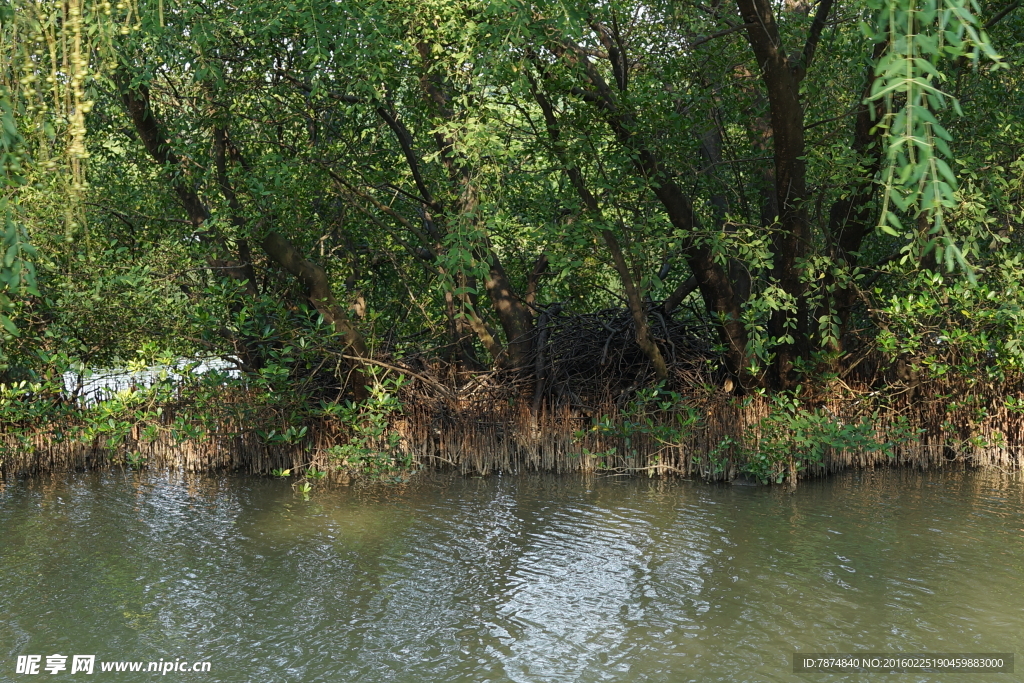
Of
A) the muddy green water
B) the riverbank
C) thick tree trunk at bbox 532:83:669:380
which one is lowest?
the muddy green water

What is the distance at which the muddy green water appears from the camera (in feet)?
17.5

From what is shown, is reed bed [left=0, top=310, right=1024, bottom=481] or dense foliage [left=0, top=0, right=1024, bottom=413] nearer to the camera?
dense foliage [left=0, top=0, right=1024, bottom=413]

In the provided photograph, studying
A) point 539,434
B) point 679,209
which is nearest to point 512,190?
point 679,209

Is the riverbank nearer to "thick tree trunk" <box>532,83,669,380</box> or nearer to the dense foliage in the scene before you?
the dense foliage

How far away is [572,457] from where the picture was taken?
999cm

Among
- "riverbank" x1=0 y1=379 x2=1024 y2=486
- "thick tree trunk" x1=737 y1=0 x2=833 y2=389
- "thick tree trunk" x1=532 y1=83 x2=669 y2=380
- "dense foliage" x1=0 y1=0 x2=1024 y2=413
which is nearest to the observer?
"dense foliage" x1=0 y1=0 x2=1024 y2=413

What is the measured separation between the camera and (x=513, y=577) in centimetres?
666

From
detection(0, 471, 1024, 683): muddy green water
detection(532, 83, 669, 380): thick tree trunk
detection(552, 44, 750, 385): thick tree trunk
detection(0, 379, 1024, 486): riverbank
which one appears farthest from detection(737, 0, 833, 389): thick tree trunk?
detection(0, 471, 1024, 683): muddy green water

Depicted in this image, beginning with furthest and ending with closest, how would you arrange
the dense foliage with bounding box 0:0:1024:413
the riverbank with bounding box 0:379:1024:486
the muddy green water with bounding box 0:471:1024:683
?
the riverbank with bounding box 0:379:1024:486, the dense foliage with bounding box 0:0:1024:413, the muddy green water with bounding box 0:471:1024:683

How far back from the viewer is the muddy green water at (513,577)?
17.5 ft

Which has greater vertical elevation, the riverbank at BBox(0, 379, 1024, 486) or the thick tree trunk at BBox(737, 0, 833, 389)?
the thick tree trunk at BBox(737, 0, 833, 389)

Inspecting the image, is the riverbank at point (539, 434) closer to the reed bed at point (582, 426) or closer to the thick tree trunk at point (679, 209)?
the reed bed at point (582, 426)

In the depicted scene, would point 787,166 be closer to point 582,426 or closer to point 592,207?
point 592,207

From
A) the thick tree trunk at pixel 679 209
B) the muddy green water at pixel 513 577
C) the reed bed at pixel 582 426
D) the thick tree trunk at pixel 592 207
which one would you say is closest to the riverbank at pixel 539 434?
the reed bed at pixel 582 426
